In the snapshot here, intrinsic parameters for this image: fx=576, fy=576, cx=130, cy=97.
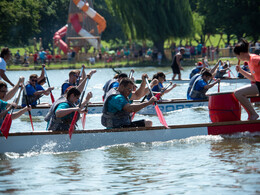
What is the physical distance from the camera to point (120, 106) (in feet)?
37.0

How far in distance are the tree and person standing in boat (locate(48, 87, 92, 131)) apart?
39494 mm

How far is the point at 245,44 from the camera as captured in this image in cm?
1175

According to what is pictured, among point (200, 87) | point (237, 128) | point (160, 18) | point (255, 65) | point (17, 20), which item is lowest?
point (237, 128)

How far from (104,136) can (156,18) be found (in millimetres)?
39878

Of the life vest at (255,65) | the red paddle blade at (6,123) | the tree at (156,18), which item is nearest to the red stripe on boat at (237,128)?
the life vest at (255,65)

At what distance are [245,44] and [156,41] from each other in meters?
40.9

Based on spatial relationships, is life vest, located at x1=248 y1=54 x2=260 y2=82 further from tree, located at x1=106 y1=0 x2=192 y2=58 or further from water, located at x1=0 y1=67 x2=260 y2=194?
tree, located at x1=106 y1=0 x2=192 y2=58

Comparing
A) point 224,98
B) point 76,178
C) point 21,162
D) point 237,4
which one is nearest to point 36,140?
point 21,162

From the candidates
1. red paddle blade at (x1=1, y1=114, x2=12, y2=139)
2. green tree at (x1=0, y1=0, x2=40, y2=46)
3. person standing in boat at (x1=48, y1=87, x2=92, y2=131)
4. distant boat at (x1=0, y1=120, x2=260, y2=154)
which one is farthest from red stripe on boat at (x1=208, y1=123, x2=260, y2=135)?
green tree at (x1=0, y1=0, x2=40, y2=46)

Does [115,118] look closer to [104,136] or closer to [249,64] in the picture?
[104,136]

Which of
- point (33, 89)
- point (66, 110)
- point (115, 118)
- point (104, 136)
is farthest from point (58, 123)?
point (33, 89)

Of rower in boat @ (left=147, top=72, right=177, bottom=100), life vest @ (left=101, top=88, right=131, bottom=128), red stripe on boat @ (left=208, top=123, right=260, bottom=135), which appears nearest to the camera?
life vest @ (left=101, top=88, right=131, bottom=128)

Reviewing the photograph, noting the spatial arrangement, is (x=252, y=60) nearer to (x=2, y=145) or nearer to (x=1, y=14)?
(x=2, y=145)

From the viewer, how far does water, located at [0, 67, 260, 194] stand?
29.0ft
